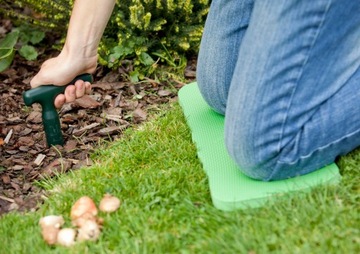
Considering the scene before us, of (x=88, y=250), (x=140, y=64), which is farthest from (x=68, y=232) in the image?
(x=140, y=64)

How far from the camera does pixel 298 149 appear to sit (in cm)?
195

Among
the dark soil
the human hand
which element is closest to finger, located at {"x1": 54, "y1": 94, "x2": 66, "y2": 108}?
the human hand

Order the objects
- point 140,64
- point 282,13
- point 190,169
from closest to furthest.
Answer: point 282,13, point 190,169, point 140,64

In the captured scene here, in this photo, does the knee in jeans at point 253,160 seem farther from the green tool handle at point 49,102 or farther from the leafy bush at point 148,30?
the leafy bush at point 148,30

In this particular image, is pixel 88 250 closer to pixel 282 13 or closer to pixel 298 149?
pixel 298 149

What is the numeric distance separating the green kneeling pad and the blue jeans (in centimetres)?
4

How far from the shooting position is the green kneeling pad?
1.91 meters

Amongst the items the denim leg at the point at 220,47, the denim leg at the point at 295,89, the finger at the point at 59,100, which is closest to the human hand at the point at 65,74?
the finger at the point at 59,100

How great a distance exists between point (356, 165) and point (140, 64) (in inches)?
50.9

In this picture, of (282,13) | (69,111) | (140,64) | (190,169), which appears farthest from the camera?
(140,64)

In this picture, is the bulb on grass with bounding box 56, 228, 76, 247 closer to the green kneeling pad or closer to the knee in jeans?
the green kneeling pad

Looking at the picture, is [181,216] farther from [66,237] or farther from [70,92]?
[70,92]

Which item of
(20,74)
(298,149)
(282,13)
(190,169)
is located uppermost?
(282,13)

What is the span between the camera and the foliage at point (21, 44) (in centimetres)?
280
